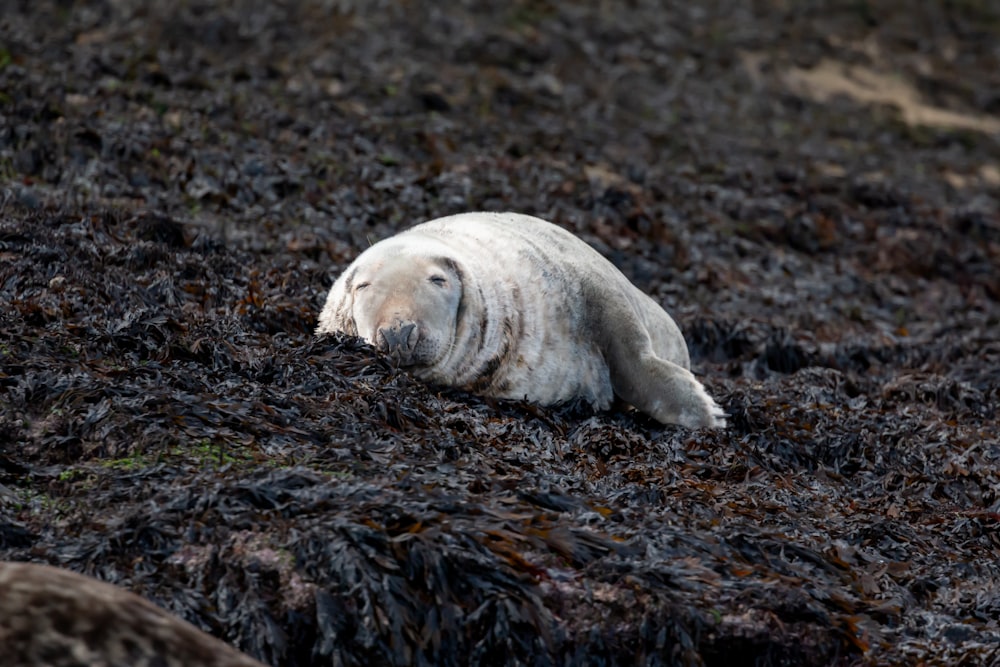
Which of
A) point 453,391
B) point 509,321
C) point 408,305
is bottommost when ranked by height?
point 453,391

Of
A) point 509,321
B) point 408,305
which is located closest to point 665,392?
point 509,321

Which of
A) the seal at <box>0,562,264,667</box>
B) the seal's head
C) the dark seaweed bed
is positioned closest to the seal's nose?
the seal's head

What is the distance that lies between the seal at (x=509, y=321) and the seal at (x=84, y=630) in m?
2.31

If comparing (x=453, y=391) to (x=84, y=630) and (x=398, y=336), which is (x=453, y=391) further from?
(x=84, y=630)

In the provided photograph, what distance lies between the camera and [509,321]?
5.58 m

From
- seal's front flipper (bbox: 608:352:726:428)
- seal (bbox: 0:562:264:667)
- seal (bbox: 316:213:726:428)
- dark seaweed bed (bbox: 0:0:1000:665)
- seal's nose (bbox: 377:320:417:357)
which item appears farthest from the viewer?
seal's front flipper (bbox: 608:352:726:428)

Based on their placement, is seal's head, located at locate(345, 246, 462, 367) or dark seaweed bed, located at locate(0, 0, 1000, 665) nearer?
dark seaweed bed, located at locate(0, 0, 1000, 665)

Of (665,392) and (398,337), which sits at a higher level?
(398,337)

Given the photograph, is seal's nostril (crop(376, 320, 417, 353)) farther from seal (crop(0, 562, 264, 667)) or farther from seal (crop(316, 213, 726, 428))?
seal (crop(0, 562, 264, 667))

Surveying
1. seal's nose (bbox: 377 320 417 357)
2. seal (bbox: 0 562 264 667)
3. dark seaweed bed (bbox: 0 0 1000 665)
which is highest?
seal (bbox: 0 562 264 667)

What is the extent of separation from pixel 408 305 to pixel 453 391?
46 centimetres

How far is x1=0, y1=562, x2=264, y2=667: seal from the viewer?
9.00 ft

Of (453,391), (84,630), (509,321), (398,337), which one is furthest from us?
(509,321)

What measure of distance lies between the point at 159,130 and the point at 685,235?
418cm
